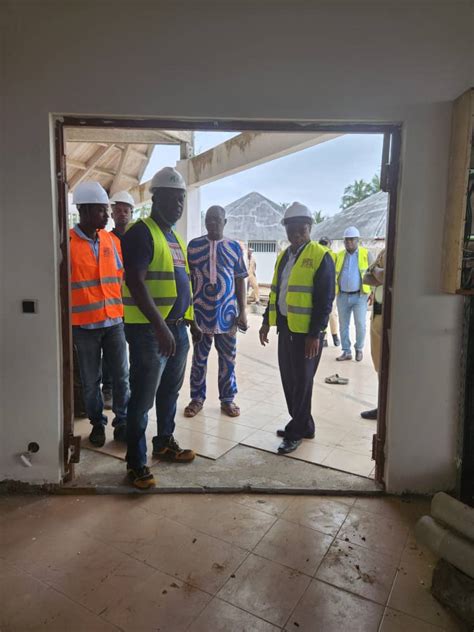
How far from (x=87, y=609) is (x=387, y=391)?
1.82 meters

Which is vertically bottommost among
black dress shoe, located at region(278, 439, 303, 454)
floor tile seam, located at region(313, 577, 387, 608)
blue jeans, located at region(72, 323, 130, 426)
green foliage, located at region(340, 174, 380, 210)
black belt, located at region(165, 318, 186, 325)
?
floor tile seam, located at region(313, 577, 387, 608)

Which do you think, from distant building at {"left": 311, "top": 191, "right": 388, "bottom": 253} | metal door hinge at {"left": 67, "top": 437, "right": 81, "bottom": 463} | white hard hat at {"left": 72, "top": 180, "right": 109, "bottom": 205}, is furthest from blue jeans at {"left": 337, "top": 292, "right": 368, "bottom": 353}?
distant building at {"left": 311, "top": 191, "right": 388, "bottom": 253}

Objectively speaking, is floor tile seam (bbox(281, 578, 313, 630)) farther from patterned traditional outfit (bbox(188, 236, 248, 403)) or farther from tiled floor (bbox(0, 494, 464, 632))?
patterned traditional outfit (bbox(188, 236, 248, 403))

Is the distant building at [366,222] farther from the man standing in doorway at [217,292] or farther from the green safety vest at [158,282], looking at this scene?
the green safety vest at [158,282]

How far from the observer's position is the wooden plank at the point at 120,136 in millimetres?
5527

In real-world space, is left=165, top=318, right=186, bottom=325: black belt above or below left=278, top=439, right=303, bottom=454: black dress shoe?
above

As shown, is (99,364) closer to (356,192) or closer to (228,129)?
(228,129)

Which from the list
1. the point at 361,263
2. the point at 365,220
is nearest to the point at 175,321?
the point at 361,263

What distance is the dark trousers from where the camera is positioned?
320 cm

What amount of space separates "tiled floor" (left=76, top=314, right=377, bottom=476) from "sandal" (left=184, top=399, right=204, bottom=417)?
48mm

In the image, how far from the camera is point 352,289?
5895 mm

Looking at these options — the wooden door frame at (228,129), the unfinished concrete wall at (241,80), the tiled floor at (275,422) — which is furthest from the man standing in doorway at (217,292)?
the unfinished concrete wall at (241,80)

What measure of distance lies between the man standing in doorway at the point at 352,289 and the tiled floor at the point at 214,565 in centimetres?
365

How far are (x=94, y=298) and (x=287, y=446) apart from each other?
67.5 inches
